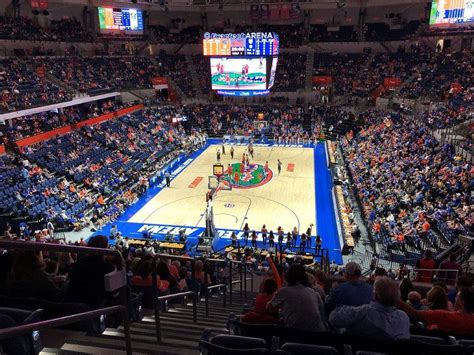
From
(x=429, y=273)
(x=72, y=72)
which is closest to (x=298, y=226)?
(x=429, y=273)

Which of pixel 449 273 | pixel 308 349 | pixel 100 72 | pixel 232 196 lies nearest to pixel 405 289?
pixel 308 349

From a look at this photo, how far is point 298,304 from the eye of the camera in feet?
14.2

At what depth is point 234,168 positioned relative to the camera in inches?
1238

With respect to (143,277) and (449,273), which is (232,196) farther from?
(143,277)

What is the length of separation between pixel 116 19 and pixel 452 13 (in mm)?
35230

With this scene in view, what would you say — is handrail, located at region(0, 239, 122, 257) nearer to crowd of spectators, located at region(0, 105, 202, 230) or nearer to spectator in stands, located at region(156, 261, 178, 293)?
spectator in stands, located at region(156, 261, 178, 293)

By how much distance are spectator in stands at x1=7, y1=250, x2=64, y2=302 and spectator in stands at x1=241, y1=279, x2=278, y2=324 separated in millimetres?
2117

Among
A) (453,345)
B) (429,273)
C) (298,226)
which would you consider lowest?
(298,226)

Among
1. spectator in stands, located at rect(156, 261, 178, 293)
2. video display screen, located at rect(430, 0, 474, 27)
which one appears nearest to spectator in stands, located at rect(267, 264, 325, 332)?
spectator in stands, located at rect(156, 261, 178, 293)

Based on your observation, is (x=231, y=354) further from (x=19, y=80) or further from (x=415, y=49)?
(x=415, y=49)

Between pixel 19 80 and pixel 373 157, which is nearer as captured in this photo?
pixel 373 157

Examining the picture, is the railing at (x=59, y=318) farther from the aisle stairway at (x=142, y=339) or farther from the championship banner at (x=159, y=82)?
the championship banner at (x=159, y=82)

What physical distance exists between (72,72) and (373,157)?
91.1ft

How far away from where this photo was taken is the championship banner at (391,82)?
44.0 m
